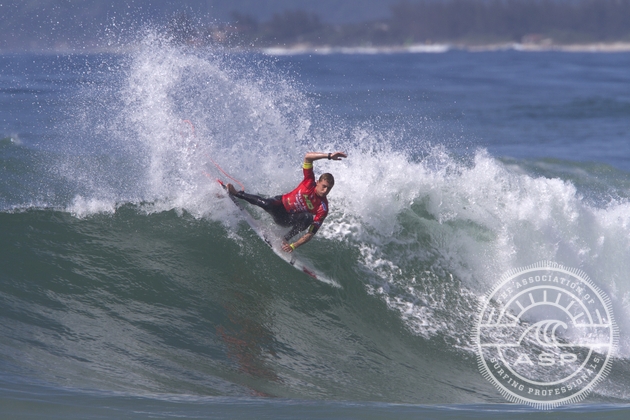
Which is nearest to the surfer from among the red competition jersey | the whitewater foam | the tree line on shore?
the red competition jersey

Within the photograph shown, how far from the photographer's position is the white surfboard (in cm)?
895

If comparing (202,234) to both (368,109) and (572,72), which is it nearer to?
(368,109)

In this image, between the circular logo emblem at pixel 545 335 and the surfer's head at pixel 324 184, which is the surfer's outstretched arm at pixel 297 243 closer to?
the surfer's head at pixel 324 184

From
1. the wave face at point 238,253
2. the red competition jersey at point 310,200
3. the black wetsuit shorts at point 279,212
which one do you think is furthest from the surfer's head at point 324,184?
the wave face at point 238,253

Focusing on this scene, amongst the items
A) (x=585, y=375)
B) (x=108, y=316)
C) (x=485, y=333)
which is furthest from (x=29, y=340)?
(x=585, y=375)

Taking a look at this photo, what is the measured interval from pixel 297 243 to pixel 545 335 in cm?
362

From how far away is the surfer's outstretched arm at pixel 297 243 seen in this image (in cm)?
829

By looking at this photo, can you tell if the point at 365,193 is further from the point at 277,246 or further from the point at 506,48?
the point at 506,48

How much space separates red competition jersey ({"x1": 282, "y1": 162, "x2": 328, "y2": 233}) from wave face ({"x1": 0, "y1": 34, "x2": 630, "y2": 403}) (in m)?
1.05

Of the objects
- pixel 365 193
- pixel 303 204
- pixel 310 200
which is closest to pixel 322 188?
pixel 310 200

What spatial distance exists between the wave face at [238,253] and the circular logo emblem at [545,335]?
0.70 ft

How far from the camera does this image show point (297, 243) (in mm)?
8375

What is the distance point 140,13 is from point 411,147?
48993 mm

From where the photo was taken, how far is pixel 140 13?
5831 cm
